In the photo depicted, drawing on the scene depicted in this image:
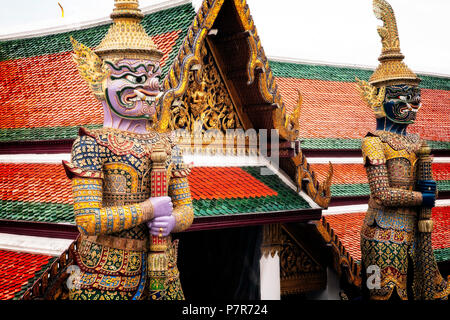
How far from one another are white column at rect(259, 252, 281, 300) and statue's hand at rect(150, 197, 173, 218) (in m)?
2.37

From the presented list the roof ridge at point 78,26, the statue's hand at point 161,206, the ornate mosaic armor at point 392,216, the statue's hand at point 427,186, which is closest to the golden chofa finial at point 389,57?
the ornate mosaic armor at point 392,216

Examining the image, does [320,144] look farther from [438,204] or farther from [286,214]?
[286,214]

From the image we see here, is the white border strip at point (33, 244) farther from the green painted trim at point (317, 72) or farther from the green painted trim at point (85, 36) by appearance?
the green painted trim at point (317, 72)

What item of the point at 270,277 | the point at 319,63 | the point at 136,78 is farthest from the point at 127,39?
the point at 319,63

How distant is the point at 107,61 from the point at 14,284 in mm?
2094

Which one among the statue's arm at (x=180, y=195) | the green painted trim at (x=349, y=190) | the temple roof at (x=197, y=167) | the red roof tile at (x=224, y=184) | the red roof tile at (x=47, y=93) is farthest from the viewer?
the green painted trim at (x=349, y=190)

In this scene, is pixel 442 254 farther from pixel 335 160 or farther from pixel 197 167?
pixel 197 167

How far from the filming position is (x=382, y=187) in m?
6.88

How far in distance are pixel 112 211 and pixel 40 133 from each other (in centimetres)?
295

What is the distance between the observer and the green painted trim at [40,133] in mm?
7116

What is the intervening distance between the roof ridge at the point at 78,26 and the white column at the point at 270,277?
3128mm

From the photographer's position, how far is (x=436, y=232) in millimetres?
9438

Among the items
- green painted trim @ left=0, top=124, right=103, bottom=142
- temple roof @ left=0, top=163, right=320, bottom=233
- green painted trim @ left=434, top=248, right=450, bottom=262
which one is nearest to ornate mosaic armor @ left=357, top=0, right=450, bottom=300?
temple roof @ left=0, top=163, right=320, bottom=233
